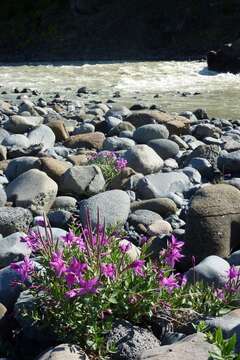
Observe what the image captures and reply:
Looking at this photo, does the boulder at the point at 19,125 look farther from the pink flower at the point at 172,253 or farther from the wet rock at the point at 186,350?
the wet rock at the point at 186,350

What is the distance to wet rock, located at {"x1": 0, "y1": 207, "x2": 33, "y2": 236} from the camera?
505 cm

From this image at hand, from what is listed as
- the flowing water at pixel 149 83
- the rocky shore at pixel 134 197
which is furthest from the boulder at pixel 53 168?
the flowing water at pixel 149 83

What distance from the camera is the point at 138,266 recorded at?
318 centimetres

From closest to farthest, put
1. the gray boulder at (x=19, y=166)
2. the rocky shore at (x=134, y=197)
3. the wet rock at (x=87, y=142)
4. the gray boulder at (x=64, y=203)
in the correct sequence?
the rocky shore at (x=134, y=197), the gray boulder at (x=64, y=203), the gray boulder at (x=19, y=166), the wet rock at (x=87, y=142)

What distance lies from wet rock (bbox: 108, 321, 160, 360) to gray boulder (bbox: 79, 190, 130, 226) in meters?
1.87

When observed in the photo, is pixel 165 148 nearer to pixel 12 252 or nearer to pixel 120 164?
pixel 120 164

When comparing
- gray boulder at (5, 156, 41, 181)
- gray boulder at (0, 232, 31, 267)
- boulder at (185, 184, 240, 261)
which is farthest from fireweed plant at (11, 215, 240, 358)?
gray boulder at (5, 156, 41, 181)

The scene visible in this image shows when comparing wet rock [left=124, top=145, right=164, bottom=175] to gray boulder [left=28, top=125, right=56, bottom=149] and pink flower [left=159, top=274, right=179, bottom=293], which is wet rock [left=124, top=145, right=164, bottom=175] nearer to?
gray boulder [left=28, top=125, right=56, bottom=149]

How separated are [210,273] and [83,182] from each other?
2.46 meters

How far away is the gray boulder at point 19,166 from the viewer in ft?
22.3

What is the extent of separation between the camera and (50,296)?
10.8 ft

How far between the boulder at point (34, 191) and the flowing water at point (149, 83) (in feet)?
23.7

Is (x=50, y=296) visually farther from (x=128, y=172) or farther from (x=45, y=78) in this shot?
(x=45, y=78)

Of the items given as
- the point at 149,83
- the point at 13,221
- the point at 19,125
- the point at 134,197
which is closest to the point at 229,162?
the point at 134,197
